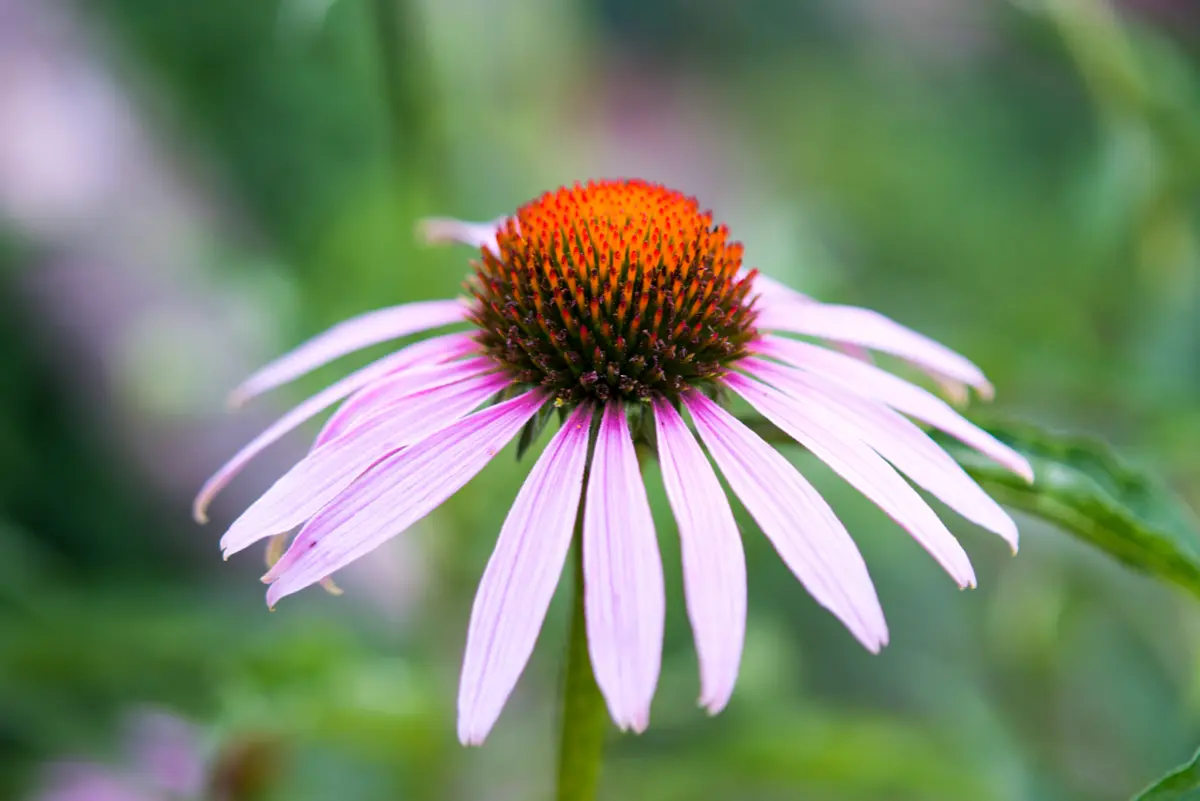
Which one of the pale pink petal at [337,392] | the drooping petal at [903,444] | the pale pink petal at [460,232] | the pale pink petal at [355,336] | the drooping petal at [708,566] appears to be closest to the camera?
the drooping petal at [708,566]

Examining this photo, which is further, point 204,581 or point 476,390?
point 204,581

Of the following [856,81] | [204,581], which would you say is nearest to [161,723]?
[204,581]

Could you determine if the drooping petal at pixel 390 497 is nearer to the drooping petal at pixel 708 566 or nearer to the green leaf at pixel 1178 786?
the drooping petal at pixel 708 566

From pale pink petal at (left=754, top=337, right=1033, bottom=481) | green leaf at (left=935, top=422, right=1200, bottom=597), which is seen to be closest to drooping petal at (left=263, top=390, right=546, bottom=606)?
pale pink petal at (left=754, top=337, right=1033, bottom=481)

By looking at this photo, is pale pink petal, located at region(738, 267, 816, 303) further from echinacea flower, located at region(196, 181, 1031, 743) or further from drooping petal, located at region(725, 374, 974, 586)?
drooping petal, located at region(725, 374, 974, 586)

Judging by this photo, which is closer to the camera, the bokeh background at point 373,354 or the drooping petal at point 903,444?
the drooping petal at point 903,444

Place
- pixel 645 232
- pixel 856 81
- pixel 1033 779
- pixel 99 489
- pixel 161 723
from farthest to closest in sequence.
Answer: pixel 856 81, pixel 99 489, pixel 161 723, pixel 1033 779, pixel 645 232

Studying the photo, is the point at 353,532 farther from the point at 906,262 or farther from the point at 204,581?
the point at 906,262

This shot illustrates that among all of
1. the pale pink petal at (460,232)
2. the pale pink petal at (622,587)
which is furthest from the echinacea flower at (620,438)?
the pale pink petal at (460,232)
